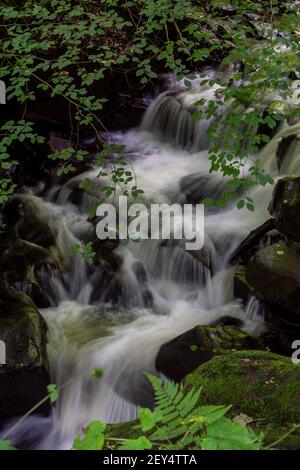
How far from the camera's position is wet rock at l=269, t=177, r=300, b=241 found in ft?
16.8

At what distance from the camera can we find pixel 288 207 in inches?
203

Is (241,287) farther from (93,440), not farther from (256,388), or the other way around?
(93,440)

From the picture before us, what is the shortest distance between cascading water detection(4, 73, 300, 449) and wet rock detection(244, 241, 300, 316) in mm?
535

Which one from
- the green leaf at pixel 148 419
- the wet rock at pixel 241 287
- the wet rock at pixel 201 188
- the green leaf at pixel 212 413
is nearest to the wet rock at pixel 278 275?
the wet rock at pixel 241 287

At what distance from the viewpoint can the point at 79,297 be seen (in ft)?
22.4

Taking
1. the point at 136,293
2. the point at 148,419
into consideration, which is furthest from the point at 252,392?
the point at 136,293

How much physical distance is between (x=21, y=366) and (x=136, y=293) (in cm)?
231

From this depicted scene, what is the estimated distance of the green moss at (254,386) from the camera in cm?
243

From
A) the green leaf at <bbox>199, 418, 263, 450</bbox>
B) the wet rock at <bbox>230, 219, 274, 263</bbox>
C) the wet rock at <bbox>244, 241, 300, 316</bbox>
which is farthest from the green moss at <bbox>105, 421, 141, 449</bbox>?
the wet rock at <bbox>230, 219, 274, 263</bbox>

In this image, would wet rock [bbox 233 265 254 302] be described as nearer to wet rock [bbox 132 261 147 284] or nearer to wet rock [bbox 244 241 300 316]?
wet rock [bbox 244 241 300 316]

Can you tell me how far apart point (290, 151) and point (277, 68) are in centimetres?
402
